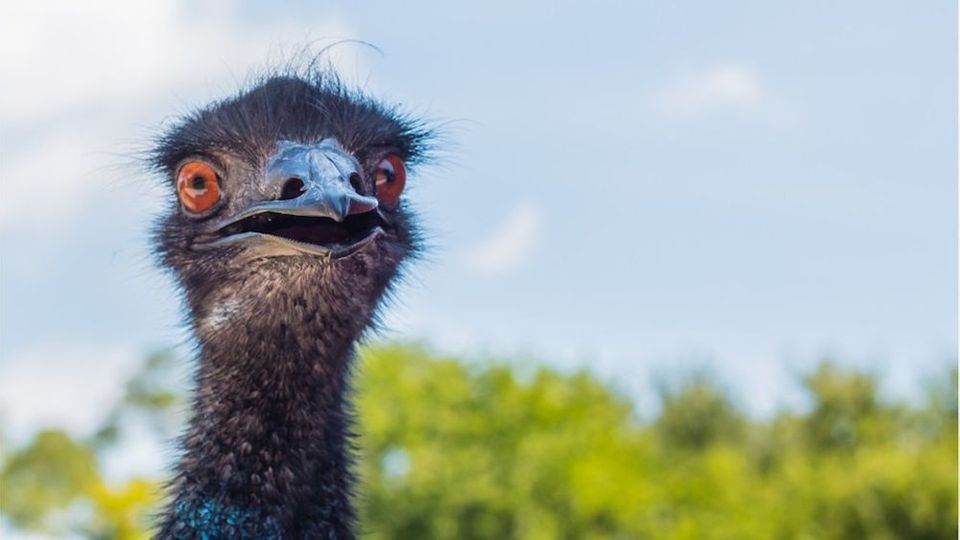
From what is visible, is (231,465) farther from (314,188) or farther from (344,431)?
(314,188)

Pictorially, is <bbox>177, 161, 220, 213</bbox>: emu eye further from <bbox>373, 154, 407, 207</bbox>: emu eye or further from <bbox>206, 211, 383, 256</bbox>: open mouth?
<bbox>373, 154, 407, 207</bbox>: emu eye

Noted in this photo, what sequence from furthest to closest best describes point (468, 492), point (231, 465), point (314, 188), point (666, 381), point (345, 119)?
point (666, 381) → point (468, 492) → point (345, 119) → point (231, 465) → point (314, 188)

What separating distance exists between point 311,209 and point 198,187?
1.85 ft

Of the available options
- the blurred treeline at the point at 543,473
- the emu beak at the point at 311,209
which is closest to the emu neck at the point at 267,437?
the emu beak at the point at 311,209

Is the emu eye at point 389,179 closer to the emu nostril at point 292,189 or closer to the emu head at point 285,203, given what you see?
the emu head at point 285,203

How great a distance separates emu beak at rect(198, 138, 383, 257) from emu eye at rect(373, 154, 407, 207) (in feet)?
1.09

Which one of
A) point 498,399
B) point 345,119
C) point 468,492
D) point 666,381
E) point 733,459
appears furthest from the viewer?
point 666,381

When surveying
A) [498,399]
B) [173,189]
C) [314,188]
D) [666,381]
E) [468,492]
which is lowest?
[314,188]

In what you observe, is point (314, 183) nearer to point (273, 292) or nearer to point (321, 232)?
point (321, 232)

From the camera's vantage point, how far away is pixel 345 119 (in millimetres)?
3268

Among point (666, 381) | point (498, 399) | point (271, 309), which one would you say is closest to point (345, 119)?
point (271, 309)

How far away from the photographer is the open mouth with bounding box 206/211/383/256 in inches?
111

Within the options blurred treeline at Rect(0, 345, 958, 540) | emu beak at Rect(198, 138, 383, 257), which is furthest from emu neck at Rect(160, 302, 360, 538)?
blurred treeline at Rect(0, 345, 958, 540)

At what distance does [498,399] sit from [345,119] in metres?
19.8
